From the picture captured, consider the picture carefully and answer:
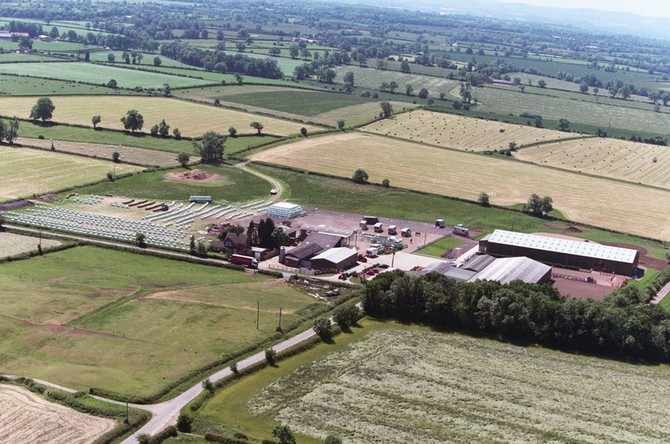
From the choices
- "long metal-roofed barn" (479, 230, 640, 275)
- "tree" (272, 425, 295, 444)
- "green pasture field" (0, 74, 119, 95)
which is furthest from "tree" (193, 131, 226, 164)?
"tree" (272, 425, 295, 444)

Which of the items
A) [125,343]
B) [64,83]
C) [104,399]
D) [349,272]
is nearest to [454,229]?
[349,272]

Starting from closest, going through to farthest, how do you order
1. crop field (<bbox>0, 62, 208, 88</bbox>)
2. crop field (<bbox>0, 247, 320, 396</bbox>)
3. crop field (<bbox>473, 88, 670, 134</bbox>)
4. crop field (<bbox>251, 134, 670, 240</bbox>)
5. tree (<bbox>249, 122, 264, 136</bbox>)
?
1. crop field (<bbox>0, 247, 320, 396</bbox>)
2. crop field (<bbox>251, 134, 670, 240</bbox>)
3. tree (<bbox>249, 122, 264, 136</bbox>)
4. crop field (<bbox>473, 88, 670, 134</bbox>)
5. crop field (<bbox>0, 62, 208, 88</bbox>)

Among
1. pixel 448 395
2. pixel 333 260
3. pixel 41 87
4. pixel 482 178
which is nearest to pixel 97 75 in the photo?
pixel 41 87

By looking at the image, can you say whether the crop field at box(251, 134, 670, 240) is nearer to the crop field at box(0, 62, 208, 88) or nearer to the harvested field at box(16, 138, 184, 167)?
the harvested field at box(16, 138, 184, 167)

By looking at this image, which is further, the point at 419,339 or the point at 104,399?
the point at 419,339

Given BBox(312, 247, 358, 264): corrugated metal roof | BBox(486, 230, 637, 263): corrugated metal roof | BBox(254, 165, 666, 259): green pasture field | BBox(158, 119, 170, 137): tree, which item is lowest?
BBox(254, 165, 666, 259): green pasture field

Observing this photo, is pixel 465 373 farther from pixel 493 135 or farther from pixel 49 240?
pixel 493 135
